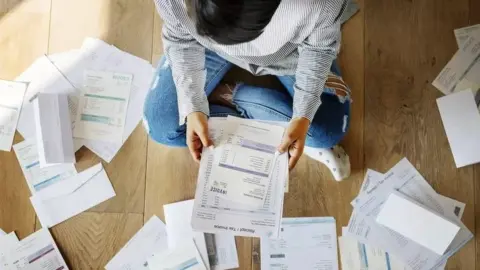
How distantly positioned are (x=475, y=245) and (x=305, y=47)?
681mm

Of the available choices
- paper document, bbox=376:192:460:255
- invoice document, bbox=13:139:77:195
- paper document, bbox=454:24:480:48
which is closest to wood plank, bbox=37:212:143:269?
invoice document, bbox=13:139:77:195

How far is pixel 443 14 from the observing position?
1.27 m

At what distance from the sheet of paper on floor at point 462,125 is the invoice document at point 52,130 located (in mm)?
942

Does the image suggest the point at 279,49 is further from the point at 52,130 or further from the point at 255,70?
the point at 52,130

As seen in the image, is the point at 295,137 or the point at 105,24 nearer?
the point at 295,137

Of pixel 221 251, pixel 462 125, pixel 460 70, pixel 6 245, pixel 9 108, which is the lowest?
pixel 6 245

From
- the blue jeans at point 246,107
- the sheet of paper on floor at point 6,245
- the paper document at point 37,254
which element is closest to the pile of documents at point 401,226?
the blue jeans at point 246,107

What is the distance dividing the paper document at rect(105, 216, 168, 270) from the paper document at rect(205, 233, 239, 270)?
11cm

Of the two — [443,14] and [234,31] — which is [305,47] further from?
[443,14]

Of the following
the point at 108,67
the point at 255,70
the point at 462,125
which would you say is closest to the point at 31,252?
the point at 108,67

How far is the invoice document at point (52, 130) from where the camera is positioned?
3.92 feet

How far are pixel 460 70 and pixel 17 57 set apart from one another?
3.78ft

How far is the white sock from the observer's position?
1156 mm

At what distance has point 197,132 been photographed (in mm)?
962
